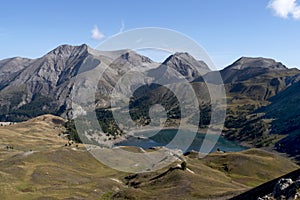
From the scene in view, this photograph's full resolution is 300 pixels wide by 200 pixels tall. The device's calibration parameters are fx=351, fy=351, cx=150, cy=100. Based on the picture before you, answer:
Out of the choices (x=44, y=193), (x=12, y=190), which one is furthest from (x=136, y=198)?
(x=12, y=190)

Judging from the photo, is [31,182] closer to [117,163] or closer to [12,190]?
[12,190]

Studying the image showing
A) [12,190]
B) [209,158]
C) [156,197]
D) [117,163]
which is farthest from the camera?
[209,158]

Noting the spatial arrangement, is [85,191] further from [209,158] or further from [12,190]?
[209,158]

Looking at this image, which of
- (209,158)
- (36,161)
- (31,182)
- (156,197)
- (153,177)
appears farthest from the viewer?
(209,158)

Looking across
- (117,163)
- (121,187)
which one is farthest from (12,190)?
(117,163)

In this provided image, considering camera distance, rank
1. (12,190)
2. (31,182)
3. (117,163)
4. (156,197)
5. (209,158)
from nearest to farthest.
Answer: (156,197), (12,190), (31,182), (117,163), (209,158)

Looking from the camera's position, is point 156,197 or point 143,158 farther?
point 143,158
